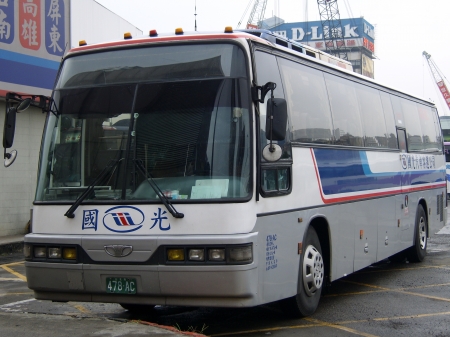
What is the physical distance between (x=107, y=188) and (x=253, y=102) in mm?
1702

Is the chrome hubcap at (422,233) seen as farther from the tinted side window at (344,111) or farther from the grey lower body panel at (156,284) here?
the grey lower body panel at (156,284)

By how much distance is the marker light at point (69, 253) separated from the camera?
23.8ft

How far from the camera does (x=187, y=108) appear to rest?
7180 mm

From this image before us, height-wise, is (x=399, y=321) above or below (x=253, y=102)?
below

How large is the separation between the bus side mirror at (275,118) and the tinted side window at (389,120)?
5.43m

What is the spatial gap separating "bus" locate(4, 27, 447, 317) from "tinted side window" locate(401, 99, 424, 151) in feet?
18.3

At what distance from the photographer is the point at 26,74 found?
17.7 metres

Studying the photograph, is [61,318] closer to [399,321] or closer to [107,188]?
[107,188]

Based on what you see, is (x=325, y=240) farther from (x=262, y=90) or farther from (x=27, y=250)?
(x=27, y=250)

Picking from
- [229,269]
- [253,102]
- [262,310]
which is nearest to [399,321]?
[262,310]

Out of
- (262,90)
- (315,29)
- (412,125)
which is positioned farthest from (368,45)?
(262,90)

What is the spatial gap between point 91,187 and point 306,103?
303cm

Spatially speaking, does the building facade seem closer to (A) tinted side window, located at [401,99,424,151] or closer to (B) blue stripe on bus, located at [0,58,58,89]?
(B) blue stripe on bus, located at [0,58,58,89]

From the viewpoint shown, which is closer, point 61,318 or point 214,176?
point 214,176
